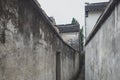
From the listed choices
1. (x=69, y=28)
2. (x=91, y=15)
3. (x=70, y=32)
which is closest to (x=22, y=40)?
(x=91, y=15)

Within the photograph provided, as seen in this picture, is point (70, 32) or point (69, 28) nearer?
point (70, 32)

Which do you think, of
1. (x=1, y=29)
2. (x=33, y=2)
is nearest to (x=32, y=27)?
(x=33, y=2)

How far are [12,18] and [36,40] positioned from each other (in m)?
1.69

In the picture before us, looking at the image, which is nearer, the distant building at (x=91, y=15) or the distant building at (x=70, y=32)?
the distant building at (x=91, y=15)

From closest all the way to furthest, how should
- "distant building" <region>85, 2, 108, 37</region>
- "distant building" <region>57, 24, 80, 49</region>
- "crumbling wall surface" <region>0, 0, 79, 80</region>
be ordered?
"crumbling wall surface" <region>0, 0, 79, 80</region>
"distant building" <region>85, 2, 108, 37</region>
"distant building" <region>57, 24, 80, 49</region>

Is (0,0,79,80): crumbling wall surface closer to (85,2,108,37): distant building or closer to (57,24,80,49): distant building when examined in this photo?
(85,2,108,37): distant building

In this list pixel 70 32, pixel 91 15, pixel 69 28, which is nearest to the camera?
pixel 91 15

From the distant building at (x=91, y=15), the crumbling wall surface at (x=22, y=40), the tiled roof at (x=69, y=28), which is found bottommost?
the crumbling wall surface at (x=22, y=40)

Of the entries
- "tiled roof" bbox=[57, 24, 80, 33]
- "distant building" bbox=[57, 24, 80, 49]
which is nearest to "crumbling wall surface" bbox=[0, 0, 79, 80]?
"distant building" bbox=[57, 24, 80, 49]

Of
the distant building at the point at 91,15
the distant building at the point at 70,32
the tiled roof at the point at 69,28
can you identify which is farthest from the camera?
the tiled roof at the point at 69,28

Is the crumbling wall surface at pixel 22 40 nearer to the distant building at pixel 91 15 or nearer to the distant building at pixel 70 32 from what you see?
the distant building at pixel 91 15

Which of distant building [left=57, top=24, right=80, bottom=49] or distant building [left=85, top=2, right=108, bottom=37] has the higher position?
distant building [left=85, top=2, right=108, bottom=37]

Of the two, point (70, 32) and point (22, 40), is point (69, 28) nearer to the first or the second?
point (70, 32)

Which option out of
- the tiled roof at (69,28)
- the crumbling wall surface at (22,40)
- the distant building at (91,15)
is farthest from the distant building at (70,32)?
the crumbling wall surface at (22,40)
